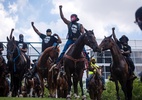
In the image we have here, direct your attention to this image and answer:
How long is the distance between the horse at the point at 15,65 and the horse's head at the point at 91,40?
4379 millimetres

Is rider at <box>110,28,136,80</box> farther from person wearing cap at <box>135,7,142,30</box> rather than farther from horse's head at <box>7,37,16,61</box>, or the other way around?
person wearing cap at <box>135,7,142,30</box>

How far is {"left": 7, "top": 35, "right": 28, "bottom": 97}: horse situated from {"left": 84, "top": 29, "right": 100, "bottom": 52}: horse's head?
14.4 ft

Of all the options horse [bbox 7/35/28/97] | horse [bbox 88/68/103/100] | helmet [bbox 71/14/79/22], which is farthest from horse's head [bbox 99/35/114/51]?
horse [bbox 88/68/103/100]

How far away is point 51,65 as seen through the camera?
1484cm

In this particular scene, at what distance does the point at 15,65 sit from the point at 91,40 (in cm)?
500

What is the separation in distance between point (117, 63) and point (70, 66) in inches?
103

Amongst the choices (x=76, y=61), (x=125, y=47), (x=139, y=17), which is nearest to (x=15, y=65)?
(x=76, y=61)

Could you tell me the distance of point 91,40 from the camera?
37.3 feet

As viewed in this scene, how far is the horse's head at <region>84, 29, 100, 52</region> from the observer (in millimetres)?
11305

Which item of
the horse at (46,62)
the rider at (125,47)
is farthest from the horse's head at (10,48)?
the rider at (125,47)

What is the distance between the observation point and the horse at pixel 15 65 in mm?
14422

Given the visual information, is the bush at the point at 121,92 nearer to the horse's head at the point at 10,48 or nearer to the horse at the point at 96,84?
the horse at the point at 96,84

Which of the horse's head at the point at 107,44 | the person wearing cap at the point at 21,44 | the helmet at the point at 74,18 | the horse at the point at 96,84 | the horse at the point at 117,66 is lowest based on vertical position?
the horse at the point at 96,84

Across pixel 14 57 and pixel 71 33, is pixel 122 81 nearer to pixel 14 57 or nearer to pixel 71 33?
pixel 71 33
